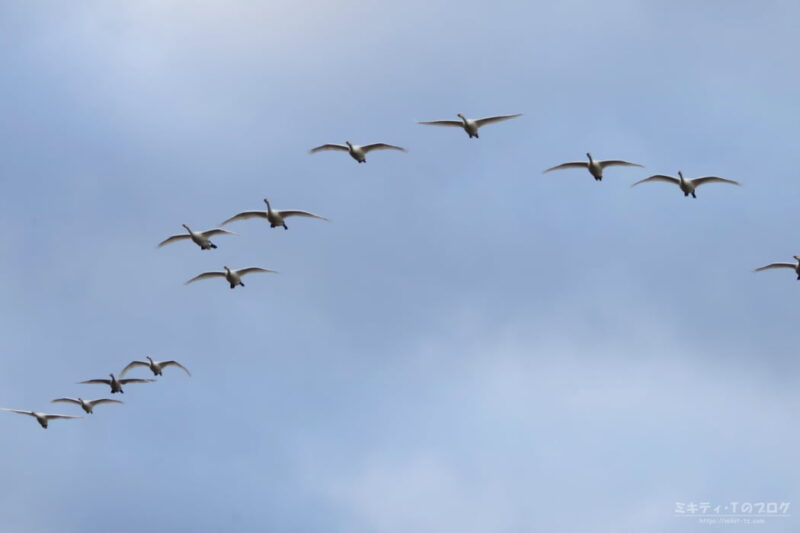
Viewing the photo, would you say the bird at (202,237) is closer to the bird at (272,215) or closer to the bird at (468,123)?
the bird at (272,215)

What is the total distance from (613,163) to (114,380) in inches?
2639

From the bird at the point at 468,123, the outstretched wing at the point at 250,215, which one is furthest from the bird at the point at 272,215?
the bird at the point at 468,123

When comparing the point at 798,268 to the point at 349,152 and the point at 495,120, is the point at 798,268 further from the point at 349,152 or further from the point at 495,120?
the point at 349,152

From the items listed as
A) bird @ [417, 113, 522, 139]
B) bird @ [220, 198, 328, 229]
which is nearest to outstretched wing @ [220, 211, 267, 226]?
bird @ [220, 198, 328, 229]

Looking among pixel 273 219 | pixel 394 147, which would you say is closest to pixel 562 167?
pixel 394 147

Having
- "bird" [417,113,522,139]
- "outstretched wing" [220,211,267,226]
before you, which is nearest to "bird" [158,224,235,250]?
"outstretched wing" [220,211,267,226]

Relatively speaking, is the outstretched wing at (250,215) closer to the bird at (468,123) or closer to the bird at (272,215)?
the bird at (272,215)

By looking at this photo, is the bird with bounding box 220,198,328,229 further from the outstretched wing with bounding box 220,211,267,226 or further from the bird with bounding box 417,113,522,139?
the bird with bounding box 417,113,522,139

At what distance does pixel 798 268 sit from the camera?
138375 millimetres

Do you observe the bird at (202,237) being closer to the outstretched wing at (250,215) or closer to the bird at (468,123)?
the outstretched wing at (250,215)

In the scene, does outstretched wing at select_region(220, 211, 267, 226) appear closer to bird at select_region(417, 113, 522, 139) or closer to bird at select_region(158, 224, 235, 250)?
bird at select_region(158, 224, 235, 250)

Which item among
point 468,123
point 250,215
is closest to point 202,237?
point 250,215

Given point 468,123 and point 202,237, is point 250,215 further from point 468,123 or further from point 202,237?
point 468,123

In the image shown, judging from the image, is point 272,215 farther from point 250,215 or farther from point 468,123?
point 468,123
